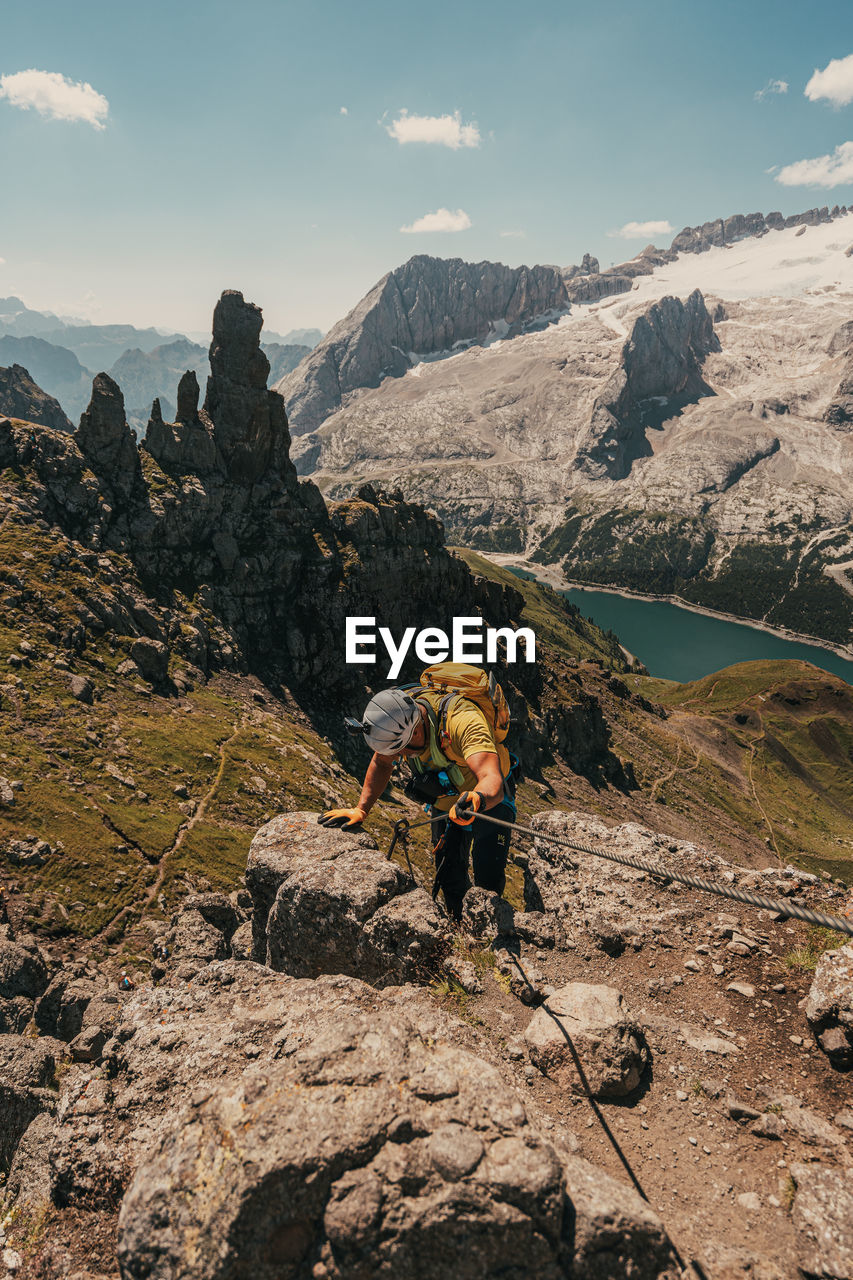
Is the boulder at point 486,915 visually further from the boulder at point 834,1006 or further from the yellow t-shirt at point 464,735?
the boulder at point 834,1006

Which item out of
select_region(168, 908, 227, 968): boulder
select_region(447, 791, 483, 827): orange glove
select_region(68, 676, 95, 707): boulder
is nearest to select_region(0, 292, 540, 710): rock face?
select_region(68, 676, 95, 707): boulder

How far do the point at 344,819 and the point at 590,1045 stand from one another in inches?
291

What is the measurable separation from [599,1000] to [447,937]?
289cm

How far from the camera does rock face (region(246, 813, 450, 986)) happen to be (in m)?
10.7

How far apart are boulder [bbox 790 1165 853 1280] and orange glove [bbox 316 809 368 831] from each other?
9436mm

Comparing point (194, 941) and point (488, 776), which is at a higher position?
point (488, 776)

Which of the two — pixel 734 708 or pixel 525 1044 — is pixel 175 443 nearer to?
pixel 525 1044

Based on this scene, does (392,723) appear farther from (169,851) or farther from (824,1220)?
(169,851)

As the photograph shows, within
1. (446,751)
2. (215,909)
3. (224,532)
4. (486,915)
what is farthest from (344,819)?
(224,532)

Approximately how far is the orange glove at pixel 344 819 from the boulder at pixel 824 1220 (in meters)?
9.44

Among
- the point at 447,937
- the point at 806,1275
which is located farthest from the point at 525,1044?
the point at 806,1275

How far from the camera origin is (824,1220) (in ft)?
20.2

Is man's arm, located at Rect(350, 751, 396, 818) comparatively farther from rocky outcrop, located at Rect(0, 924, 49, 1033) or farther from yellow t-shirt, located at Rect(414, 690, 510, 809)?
rocky outcrop, located at Rect(0, 924, 49, 1033)

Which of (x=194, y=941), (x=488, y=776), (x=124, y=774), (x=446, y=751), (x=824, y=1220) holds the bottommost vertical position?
(x=124, y=774)
